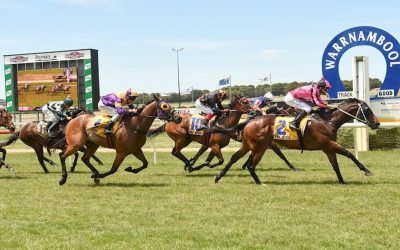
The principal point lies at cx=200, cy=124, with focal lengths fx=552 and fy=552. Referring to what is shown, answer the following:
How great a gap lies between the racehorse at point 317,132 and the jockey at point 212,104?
7.11 feet

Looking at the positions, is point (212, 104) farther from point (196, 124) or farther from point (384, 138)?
point (384, 138)

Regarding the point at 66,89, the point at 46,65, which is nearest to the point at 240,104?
the point at 66,89

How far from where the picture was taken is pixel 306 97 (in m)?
10.4

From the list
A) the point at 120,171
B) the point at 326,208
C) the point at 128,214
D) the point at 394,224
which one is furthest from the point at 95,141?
the point at 394,224

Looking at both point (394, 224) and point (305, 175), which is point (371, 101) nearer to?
point (305, 175)

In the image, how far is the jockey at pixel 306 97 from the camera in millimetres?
10141

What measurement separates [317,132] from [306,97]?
790mm

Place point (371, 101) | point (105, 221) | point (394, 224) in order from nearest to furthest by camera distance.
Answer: point (394, 224) → point (105, 221) → point (371, 101)

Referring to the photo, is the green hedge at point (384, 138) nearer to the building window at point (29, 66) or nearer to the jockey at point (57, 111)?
the jockey at point (57, 111)

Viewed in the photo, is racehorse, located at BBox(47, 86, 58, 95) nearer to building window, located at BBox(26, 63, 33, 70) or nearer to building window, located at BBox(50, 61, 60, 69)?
building window, located at BBox(50, 61, 60, 69)

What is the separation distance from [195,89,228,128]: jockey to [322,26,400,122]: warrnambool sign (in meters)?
8.48

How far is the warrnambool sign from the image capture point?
18.9m

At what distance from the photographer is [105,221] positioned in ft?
21.5

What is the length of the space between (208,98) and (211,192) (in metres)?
3.96
